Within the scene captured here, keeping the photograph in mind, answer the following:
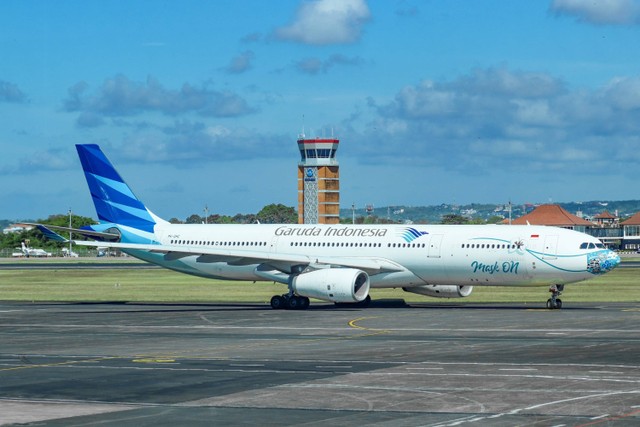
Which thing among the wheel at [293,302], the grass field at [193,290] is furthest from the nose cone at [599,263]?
the wheel at [293,302]

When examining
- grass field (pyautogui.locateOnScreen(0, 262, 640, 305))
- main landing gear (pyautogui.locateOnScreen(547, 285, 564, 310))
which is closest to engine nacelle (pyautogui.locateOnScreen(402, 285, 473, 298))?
grass field (pyautogui.locateOnScreen(0, 262, 640, 305))

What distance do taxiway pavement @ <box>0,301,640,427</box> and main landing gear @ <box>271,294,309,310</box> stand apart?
4788 millimetres

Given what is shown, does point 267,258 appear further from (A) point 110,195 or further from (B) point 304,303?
(A) point 110,195

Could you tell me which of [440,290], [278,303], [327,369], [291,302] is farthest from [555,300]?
[327,369]

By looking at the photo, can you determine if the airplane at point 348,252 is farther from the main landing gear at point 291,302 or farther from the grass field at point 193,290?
the grass field at point 193,290

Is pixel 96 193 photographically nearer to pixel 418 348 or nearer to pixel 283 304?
pixel 283 304

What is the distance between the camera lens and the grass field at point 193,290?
2830 inches

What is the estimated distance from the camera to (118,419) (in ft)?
82.8

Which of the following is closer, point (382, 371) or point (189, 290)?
point (382, 371)

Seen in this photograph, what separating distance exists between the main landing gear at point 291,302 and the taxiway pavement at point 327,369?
479cm

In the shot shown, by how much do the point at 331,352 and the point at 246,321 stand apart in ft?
50.2

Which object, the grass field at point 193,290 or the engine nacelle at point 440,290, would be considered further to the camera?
the grass field at point 193,290

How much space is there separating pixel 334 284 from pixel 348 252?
182 inches

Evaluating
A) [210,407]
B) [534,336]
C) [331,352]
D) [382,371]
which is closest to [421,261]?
[534,336]
